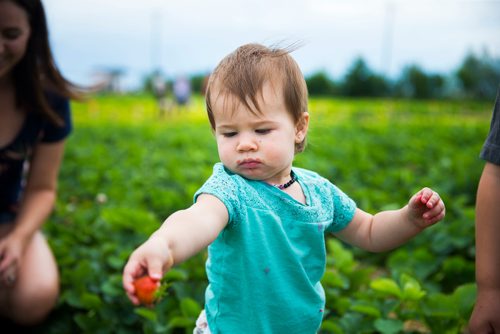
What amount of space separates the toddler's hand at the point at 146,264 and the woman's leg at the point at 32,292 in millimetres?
1355

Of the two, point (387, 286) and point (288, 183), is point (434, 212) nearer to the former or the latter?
point (288, 183)

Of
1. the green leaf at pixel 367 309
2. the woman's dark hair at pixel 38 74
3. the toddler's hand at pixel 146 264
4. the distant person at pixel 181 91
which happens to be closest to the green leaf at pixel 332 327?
the green leaf at pixel 367 309

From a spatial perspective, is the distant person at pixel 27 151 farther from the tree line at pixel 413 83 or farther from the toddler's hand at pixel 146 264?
the tree line at pixel 413 83

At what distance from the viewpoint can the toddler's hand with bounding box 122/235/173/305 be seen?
938 mm

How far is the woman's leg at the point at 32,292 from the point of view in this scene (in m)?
2.14

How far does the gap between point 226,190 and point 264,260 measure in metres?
0.19

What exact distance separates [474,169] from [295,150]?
327 cm

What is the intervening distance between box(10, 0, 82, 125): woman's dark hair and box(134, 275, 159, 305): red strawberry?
153cm

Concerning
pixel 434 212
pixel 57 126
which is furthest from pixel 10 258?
pixel 434 212

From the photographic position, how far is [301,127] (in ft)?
4.54

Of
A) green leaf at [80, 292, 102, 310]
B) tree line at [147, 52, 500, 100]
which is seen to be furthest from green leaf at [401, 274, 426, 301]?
tree line at [147, 52, 500, 100]

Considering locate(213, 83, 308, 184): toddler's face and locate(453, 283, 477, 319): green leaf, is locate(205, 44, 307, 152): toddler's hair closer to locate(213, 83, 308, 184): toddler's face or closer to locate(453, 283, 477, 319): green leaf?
locate(213, 83, 308, 184): toddler's face

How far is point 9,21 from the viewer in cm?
194

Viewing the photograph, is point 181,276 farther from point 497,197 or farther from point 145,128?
point 145,128
